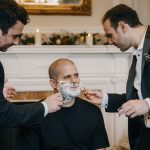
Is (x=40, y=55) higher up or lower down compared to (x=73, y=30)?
lower down

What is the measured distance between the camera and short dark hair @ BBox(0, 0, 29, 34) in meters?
1.91

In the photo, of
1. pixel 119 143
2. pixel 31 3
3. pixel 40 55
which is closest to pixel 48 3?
pixel 31 3

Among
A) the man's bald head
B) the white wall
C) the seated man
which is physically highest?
the white wall

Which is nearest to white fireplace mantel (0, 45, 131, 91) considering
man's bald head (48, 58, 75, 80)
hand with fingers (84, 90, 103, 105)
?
man's bald head (48, 58, 75, 80)

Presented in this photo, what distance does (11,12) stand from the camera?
1941mm

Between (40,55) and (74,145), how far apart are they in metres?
1.83

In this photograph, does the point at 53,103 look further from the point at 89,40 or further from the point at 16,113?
the point at 89,40

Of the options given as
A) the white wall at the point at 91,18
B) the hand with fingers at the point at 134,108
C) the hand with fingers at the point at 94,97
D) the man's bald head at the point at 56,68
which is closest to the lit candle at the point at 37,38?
the white wall at the point at 91,18

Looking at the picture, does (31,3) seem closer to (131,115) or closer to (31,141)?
(31,141)

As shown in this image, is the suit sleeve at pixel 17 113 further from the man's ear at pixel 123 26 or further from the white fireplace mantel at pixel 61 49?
the white fireplace mantel at pixel 61 49

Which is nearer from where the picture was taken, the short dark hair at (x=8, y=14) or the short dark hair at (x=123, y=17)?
the short dark hair at (x=8, y=14)

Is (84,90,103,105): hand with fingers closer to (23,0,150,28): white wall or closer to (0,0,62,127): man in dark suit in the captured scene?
(0,0,62,127): man in dark suit

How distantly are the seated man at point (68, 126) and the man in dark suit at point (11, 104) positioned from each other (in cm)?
42

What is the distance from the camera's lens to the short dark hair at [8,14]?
75.3 inches
